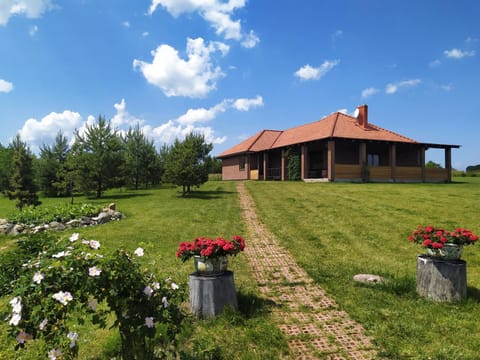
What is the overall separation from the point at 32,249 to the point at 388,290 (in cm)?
504

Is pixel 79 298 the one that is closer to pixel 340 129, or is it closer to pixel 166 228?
pixel 166 228

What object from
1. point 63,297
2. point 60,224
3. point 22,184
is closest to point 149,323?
point 63,297

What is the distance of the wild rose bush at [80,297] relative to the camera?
241cm

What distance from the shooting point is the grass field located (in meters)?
3.64

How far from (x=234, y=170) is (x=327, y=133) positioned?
12.7m

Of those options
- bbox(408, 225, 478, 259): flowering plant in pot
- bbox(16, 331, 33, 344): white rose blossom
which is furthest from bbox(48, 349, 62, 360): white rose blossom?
bbox(408, 225, 478, 259): flowering plant in pot

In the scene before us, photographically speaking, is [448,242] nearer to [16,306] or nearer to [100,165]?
[16,306]

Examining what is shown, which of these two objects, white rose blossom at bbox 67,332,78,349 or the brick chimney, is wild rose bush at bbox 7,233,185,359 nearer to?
white rose blossom at bbox 67,332,78,349

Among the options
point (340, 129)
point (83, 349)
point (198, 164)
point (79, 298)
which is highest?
point (340, 129)

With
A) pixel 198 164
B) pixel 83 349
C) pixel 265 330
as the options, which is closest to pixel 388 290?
pixel 265 330

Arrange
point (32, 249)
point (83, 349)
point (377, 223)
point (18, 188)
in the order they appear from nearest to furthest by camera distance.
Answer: point (32, 249), point (83, 349), point (377, 223), point (18, 188)

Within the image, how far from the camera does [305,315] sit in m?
4.46

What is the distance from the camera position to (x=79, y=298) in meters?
2.49

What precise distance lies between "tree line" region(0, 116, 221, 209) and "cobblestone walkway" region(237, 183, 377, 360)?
11943 millimetres
